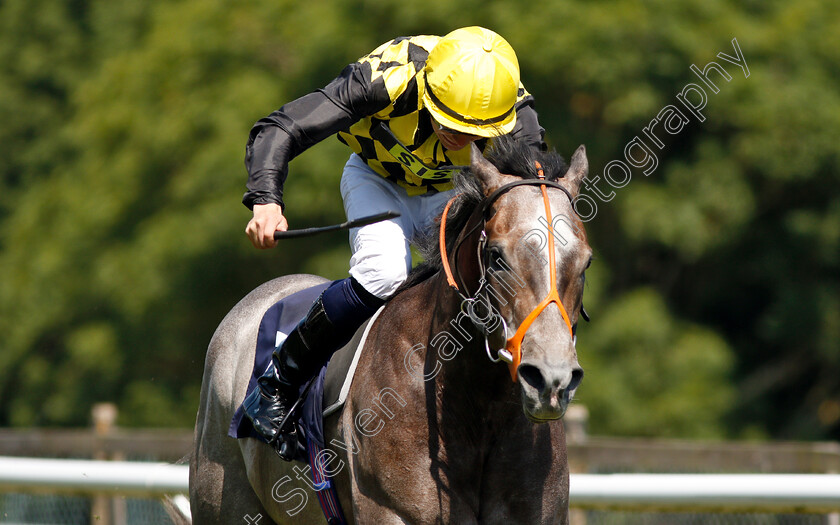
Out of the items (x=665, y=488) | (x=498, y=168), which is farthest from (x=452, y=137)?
(x=665, y=488)

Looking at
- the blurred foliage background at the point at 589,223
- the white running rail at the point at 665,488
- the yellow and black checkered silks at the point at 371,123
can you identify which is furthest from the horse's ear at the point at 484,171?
the blurred foliage background at the point at 589,223

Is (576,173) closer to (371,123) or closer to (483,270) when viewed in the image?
(483,270)

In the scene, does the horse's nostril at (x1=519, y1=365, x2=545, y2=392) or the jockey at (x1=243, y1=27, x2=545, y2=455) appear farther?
the jockey at (x1=243, y1=27, x2=545, y2=455)

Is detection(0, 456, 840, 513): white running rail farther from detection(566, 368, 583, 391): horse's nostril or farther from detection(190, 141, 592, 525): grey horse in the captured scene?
detection(566, 368, 583, 391): horse's nostril

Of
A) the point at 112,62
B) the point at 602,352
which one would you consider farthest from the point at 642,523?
the point at 112,62

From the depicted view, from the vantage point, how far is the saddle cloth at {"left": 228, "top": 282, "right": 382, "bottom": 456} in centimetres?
359

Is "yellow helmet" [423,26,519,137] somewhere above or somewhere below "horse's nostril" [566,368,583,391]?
above

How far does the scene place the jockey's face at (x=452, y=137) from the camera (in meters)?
3.45

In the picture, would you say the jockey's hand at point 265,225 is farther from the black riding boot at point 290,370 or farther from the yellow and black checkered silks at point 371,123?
the black riding boot at point 290,370

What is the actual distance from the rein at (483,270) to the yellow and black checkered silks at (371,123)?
47 centimetres

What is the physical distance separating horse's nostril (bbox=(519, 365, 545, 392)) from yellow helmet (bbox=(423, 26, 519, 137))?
0.99m

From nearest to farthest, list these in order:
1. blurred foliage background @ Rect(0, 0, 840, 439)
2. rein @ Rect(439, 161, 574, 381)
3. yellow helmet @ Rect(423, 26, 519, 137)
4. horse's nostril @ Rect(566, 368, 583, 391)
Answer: horse's nostril @ Rect(566, 368, 583, 391)
rein @ Rect(439, 161, 574, 381)
yellow helmet @ Rect(423, 26, 519, 137)
blurred foliage background @ Rect(0, 0, 840, 439)

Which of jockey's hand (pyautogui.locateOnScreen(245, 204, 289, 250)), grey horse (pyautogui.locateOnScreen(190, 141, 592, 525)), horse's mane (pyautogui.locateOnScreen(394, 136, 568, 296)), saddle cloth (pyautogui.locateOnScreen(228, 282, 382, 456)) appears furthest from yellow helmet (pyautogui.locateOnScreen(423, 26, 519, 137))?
saddle cloth (pyautogui.locateOnScreen(228, 282, 382, 456))

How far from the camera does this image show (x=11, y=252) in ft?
50.6
